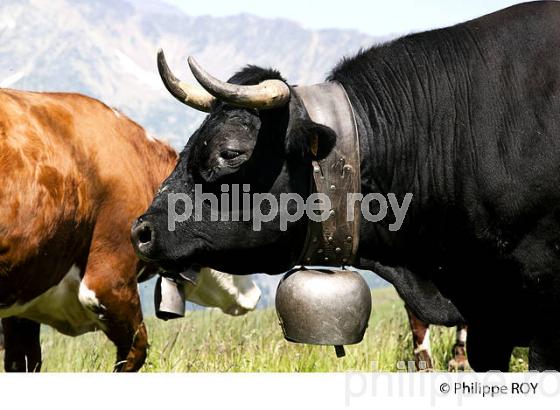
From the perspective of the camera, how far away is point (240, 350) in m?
6.64

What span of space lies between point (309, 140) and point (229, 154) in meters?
0.33

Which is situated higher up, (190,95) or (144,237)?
(190,95)

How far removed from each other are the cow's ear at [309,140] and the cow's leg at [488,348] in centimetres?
116

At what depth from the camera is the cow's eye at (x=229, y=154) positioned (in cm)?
390

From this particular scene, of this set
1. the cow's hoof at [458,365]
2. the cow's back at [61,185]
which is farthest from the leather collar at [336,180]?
the cow's hoof at [458,365]

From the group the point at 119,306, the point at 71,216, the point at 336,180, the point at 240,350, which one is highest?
the point at 336,180

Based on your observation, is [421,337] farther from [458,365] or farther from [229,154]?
[229,154]

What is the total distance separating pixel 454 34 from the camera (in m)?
4.30

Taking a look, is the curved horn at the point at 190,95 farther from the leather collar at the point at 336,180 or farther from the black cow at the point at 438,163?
the leather collar at the point at 336,180

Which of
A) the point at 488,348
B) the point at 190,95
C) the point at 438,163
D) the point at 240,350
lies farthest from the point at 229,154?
the point at 240,350

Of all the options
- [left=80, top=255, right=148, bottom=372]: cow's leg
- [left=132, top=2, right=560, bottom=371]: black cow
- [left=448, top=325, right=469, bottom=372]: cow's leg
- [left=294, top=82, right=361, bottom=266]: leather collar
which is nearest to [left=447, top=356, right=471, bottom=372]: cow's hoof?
[left=448, top=325, right=469, bottom=372]: cow's leg
